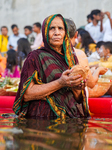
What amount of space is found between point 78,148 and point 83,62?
1.37 metres

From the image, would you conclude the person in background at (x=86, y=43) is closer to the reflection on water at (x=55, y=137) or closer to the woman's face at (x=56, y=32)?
the woman's face at (x=56, y=32)

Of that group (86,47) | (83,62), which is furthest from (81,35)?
(83,62)

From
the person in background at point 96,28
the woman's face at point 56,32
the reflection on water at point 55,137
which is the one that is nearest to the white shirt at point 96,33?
the person in background at point 96,28

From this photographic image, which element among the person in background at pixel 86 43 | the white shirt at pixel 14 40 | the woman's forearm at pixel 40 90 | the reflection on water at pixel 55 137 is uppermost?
the white shirt at pixel 14 40

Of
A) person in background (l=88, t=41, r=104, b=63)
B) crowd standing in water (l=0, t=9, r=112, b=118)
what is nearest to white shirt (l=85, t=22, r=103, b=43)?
person in background (l=88, t=41, r=104, b=63)

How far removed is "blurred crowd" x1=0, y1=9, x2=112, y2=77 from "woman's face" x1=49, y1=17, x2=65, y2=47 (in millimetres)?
2733

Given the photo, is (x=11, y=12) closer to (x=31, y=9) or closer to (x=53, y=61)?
(x=31, y=9)

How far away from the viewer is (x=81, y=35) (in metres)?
6.79

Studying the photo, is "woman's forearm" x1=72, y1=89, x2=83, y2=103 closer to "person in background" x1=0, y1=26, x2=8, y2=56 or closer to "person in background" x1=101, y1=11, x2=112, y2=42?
"person in background" x1=101, y1=11, x2=112, y2=42

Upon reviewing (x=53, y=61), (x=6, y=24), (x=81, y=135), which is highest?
(x=6, y=24)

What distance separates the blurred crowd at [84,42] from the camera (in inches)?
232

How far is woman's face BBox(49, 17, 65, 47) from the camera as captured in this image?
2.31m

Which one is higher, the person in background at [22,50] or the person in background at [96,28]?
the person in background at [96,28]

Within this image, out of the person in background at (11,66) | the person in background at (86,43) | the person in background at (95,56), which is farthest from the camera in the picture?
the person in background at (11,66)
